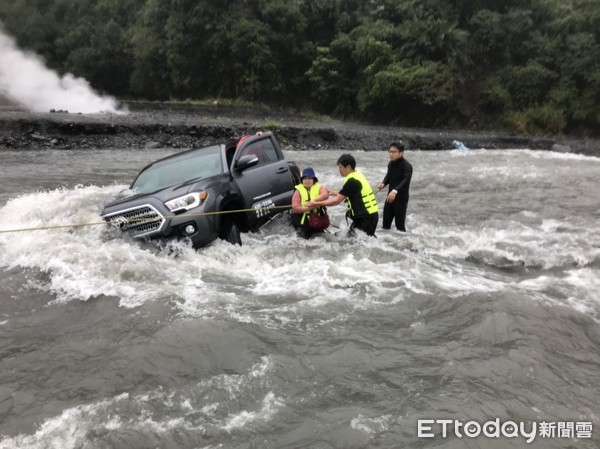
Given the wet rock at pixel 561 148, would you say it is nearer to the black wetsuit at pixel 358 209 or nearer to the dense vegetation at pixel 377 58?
the dense vegetation at pixel 377 58

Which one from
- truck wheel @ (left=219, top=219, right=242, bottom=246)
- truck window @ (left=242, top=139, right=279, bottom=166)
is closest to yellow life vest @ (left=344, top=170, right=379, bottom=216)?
truck window @ (left=242, top=139, right=279, bottom=166)

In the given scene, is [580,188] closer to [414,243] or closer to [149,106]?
[414,243]

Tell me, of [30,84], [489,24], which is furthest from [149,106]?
[489,24]

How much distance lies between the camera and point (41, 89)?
123 feet

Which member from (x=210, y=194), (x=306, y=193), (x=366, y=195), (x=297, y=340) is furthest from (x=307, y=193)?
(x=297, y=340)

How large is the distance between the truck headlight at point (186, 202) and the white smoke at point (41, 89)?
2553cm

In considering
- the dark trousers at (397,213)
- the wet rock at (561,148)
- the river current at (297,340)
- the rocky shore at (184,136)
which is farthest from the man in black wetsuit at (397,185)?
the wet rock at (561,148)

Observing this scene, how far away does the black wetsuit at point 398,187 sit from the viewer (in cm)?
754

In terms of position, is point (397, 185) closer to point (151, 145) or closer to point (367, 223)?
point (367, 223)

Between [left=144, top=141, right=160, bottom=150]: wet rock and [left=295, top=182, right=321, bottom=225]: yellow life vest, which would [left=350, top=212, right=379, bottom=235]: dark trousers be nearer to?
[left=295, top=182, right=321, bottom=225]: yellow life vest

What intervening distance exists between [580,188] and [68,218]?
12.1 metres
